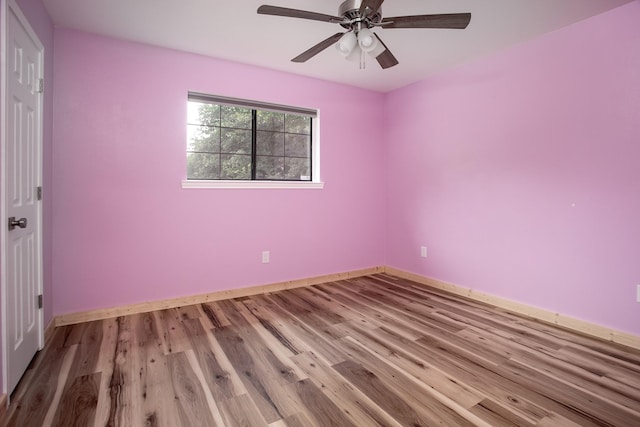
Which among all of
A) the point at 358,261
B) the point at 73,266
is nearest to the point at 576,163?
the point at 358,261

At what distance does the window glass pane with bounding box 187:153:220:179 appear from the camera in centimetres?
325

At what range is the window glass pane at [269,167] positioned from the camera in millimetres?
3600

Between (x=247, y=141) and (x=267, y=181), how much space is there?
1.58ft

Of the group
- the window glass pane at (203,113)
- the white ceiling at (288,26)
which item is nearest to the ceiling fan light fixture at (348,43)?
the white ceiling at (288,26)

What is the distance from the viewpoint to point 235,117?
345 cm

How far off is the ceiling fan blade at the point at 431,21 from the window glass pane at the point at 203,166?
2.13 meters

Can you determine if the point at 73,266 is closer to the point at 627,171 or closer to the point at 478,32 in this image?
the point at 478,32

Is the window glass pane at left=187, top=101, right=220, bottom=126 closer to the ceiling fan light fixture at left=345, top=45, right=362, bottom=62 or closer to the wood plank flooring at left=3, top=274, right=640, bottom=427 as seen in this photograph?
the ceiling fan light fixture at left=345, top=45, right=362, bottom=62

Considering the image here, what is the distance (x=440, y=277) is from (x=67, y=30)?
166 inches

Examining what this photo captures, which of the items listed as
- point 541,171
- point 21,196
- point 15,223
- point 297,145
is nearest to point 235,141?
point 297,145

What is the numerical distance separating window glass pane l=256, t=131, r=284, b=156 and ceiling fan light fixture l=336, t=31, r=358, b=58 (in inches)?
67.2

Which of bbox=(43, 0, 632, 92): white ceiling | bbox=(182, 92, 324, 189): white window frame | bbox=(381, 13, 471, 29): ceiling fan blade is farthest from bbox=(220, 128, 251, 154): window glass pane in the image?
bbox=(381, 13, 471, 29): ceiling fan blade

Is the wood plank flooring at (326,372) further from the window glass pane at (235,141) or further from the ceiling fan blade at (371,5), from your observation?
the ceiling fan blade at (371,5)

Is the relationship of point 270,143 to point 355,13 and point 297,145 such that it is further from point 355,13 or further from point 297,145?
point 355,13
